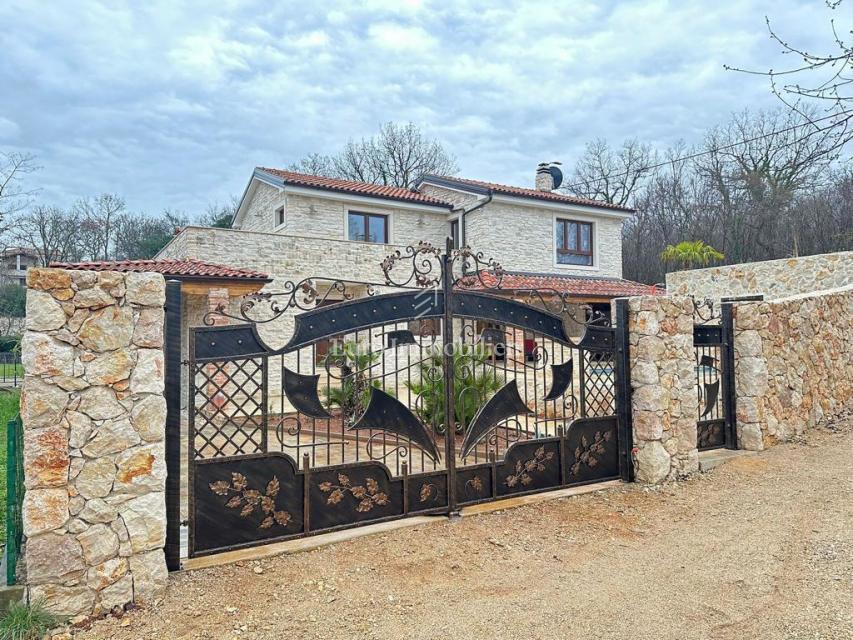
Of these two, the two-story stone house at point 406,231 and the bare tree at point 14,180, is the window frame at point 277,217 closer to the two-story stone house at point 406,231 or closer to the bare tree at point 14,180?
the two-story stone house at point 406,231

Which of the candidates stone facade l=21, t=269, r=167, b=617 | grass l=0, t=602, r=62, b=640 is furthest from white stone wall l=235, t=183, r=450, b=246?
grass l=0, t=602, r=62, b=640

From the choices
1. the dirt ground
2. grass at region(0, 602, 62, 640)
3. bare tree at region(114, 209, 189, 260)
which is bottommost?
the dirt ground

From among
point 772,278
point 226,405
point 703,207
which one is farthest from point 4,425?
point 703,207

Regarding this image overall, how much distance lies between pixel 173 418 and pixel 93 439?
0.45m

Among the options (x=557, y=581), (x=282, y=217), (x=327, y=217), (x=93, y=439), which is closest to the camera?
(x=93, y=439)

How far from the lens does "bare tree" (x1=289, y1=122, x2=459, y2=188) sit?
104 ft

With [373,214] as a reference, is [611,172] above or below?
above

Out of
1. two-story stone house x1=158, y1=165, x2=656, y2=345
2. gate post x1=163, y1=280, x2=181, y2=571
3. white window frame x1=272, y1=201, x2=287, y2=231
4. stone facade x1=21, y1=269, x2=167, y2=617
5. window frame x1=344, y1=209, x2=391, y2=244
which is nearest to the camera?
stone facade x1=21, y1=269, x2=167, y2=617

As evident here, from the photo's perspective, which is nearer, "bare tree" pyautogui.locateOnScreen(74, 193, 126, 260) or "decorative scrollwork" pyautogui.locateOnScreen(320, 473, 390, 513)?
"decorative scrollwork" pyautogui.locateOnScreen(320, 473, 390, 513)

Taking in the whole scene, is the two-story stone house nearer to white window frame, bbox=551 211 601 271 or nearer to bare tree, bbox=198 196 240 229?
white window frame, bbox=551 211 601 271

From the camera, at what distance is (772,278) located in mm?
15781

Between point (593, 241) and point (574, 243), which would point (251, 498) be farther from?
point (593, 241)

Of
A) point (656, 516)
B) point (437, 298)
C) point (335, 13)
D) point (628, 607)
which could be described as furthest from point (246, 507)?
point (335, 13)

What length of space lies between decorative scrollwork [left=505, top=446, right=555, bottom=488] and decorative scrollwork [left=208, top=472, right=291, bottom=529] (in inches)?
81.2
